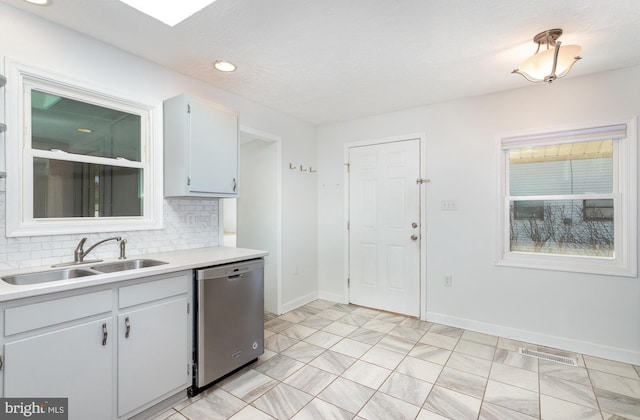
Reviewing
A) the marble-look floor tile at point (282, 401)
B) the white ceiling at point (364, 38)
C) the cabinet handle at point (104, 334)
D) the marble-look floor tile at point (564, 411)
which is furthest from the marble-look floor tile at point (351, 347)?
the white ceiling at point (364, 38)

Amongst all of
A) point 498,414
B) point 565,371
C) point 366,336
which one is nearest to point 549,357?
point 565,371

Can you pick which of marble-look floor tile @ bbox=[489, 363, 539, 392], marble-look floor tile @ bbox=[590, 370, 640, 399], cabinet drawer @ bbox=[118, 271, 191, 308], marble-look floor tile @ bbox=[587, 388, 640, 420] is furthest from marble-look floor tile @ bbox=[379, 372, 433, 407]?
cabinet drawer @ bbox=[118, 271, 191, 308]

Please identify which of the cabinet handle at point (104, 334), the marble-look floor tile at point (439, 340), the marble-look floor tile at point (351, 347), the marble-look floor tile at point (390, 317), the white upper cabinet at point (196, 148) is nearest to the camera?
the cabinet handle at point (104, 334)

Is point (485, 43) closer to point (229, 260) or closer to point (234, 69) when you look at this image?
point (234, 69)

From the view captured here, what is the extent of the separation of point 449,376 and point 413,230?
1603 millimetres

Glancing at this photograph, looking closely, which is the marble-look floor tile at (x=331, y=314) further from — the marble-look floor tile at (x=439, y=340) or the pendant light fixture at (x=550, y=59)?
the pendant light fixture at (x=550, y=59)

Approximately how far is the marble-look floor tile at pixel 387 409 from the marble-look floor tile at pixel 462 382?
394 mm

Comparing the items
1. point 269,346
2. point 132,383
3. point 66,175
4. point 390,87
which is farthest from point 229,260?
point 390,87

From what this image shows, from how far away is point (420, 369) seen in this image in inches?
93.7

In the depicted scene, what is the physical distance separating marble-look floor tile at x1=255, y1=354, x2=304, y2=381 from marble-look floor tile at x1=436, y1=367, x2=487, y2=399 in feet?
3.60

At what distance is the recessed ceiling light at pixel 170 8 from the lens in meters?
1.77

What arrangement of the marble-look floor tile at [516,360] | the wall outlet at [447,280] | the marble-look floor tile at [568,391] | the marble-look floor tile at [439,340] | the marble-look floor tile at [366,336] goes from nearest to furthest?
1. the marble-look floor tile at [568,391]
2. the marble-look floor tile at [516,360]
3. the marble-look floor tile at [439,340]
4. the marble-look floor tile at [366,336]
5. the wall outlet at [447,280]

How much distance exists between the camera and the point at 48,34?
191 cm

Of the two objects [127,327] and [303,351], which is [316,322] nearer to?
[303,351]
